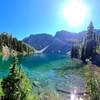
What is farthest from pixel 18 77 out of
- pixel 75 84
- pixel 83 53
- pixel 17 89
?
pixel 83 53

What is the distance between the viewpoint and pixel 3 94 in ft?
81.6

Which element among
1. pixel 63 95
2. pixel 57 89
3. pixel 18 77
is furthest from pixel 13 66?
pixel 57 89

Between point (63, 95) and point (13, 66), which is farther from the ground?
point (13, 66)

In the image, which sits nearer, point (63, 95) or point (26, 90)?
point (26, 90)

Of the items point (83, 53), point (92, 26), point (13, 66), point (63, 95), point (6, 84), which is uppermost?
point (92, 26)

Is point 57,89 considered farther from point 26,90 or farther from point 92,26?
point 92,26

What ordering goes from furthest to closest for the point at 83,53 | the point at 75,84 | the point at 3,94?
the point at 83,53, the point at 75,84, the point at 3,94

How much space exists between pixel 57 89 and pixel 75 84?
977cm

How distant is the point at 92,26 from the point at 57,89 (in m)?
127

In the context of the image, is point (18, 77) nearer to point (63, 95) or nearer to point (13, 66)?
point (13, 66)

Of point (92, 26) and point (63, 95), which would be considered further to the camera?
point (92, 26)

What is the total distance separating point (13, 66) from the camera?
2577cm

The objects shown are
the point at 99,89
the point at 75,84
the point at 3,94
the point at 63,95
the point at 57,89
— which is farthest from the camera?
the point at 75,84

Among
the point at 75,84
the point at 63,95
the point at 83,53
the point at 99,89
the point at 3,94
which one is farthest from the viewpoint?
the point at 83,53
